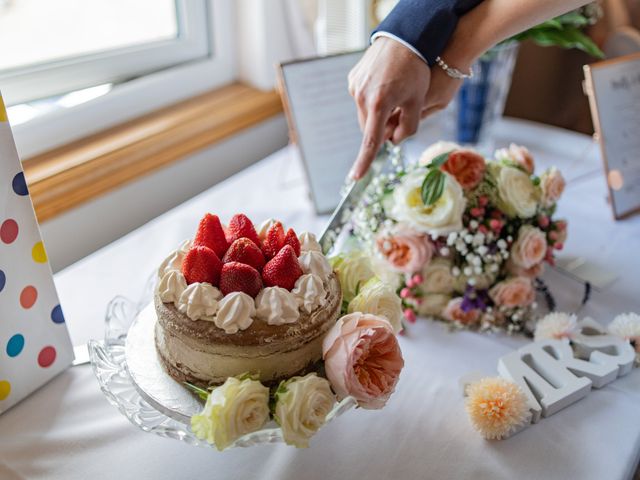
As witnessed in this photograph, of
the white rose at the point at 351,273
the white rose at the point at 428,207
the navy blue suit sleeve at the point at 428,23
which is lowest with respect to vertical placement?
the white rose at the point at 351,273

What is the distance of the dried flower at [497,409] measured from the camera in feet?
2.37

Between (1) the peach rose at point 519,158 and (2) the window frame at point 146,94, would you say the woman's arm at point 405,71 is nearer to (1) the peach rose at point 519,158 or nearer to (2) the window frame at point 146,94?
(1) the peach rose at point 519,158

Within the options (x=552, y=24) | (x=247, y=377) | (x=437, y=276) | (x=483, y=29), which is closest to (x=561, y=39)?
(x=552, y=24)

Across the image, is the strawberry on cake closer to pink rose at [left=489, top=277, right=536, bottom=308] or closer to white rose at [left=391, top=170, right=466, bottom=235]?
white rose at [left=391, top=170, right=466, bottom=235]

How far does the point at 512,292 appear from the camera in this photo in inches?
35.5

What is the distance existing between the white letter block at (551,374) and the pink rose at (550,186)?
0.69 ft

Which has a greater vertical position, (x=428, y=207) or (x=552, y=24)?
(x=552, y=24)

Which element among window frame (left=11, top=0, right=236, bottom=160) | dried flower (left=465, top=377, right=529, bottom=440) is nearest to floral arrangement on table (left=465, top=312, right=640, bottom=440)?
dried flower (left=465, top=377, right=529, bottom=440)

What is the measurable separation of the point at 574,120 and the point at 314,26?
0.94m

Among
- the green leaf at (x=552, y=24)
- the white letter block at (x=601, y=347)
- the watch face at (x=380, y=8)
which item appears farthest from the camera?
the watch face at (x=380, y=8)

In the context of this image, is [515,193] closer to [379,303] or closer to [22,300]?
[379,303]

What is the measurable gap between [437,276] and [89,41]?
921mm

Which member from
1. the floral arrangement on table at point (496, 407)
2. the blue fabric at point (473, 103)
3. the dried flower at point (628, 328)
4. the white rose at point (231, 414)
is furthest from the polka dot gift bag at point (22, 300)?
the blue fabric at point (473, 103)

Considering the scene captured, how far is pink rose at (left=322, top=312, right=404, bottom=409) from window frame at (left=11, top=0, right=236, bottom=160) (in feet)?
2.69
